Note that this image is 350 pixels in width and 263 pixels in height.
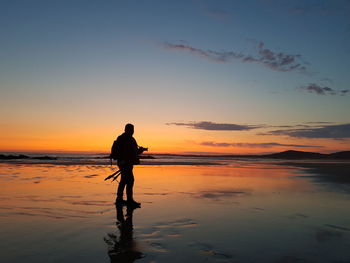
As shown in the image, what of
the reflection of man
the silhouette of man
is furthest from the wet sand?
the silhouette of man

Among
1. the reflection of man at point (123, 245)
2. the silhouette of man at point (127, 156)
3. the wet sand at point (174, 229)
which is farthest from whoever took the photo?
the silhouette of man at point (127, 156)

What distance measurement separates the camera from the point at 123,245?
5.09 metres

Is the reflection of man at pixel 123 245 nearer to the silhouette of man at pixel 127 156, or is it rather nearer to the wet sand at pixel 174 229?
the wet sand at pixel 174 229

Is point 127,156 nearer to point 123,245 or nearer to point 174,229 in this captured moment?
point 174,229

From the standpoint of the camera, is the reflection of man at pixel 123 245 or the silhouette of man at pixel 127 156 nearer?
the reflection of man at pixel 123 245

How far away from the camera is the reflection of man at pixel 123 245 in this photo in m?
4.52

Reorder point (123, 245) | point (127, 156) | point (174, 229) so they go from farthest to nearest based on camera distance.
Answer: point (127, 156) → point (174, 229) → point (123, 245)

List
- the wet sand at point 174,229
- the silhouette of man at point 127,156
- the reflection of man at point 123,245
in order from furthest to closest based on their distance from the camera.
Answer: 1. the silhouette of man at point 127,156
2. the wet sand at point 174,229
3. the reflection of man at point 123,245

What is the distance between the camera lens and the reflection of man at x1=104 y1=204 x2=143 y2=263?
4.52m

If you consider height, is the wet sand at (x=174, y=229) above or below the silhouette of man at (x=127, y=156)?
below

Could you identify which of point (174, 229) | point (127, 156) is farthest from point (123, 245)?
point (127, 156)

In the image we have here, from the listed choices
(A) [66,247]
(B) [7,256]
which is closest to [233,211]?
(A) [66,247]

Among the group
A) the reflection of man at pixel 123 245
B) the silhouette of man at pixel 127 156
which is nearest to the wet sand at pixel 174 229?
the reflection of man at pixel 123 245

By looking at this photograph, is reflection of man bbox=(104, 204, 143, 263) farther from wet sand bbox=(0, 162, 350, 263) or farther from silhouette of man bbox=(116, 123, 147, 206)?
silhouette of man bbox=(116, 123, 147, 206)
